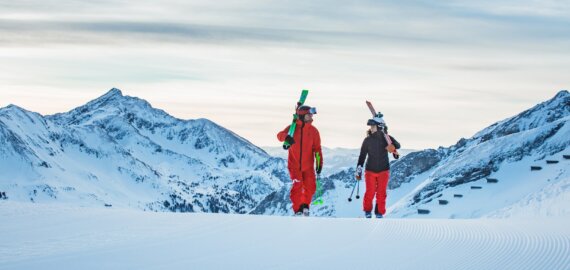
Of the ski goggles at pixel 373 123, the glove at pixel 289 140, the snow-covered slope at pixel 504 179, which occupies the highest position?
the ski goggles at pixel 373 123

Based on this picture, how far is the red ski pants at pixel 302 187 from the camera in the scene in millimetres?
20703

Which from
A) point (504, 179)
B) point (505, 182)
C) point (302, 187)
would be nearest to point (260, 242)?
point (302, 187)

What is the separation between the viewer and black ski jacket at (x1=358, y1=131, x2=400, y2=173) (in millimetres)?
21703

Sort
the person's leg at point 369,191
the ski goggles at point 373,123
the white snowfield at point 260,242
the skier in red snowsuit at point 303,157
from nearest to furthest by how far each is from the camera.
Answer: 1. the white snowfield at point 260,242
2. the skier in red snowsuit at point 303,157
3. the person's leg at point 369,191
4. the ski goggles at point 373,123

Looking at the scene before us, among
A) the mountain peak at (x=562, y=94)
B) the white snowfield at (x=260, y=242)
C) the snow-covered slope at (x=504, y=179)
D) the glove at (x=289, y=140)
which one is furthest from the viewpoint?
the mountain peak at (x=562, y=94)

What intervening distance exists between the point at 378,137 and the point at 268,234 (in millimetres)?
10700

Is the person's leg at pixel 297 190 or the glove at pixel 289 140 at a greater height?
the glove at pixel 289 140

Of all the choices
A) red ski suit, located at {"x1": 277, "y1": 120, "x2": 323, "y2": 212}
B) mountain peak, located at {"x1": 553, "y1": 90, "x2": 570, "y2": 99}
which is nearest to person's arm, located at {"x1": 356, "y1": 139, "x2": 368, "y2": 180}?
red ski suit, located at {"x1": 277, "y1": 120, "x2": 323, "y2": 212}

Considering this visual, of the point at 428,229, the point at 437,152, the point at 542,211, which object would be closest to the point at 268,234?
the point at 428,229

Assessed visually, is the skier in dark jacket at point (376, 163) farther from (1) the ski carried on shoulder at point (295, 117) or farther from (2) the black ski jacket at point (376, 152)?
(1) the ski carried on shoulder at point (295, 117)

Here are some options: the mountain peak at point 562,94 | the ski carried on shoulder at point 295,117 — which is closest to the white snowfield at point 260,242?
the ski carried on shoulder at point 295,117

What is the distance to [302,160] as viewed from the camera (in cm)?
2067

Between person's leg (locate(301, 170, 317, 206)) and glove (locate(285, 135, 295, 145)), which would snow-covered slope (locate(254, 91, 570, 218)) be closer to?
person's leg (locate(301, 170, 317, 206))

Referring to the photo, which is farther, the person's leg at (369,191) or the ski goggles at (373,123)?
the ski goggles at (373,123)
